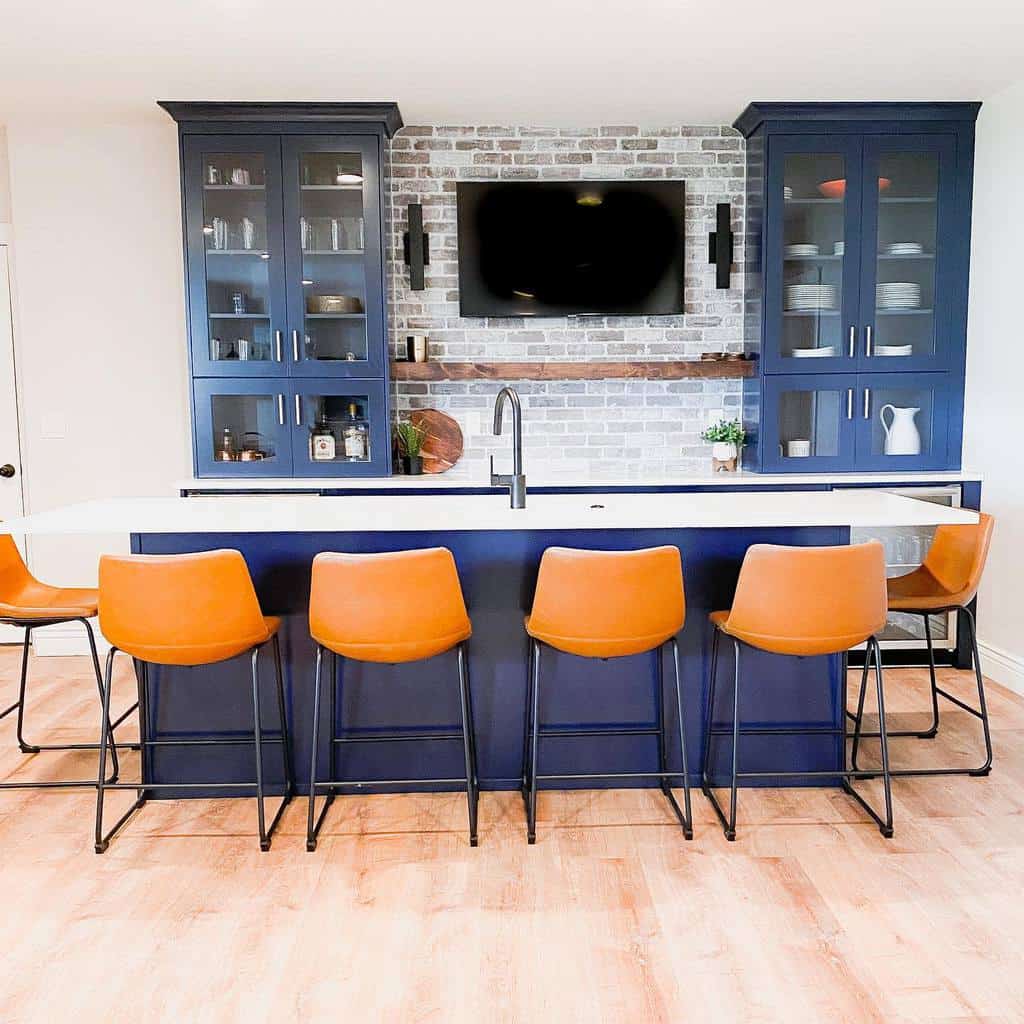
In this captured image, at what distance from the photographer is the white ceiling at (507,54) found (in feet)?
11.1

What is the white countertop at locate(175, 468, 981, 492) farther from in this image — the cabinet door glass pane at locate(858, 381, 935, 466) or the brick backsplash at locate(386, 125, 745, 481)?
the brick backsplash at locate(386, 125, 745, 481)

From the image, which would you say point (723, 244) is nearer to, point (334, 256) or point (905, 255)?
point (905, 255)

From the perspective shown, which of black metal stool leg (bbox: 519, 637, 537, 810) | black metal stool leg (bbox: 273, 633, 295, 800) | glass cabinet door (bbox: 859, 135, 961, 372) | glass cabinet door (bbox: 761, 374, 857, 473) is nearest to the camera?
black metal stool leg (bbox: 273, 633, 295, 800)

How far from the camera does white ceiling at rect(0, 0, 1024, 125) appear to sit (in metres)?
3.40

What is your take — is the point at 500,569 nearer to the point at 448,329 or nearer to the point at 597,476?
the point at 597,476

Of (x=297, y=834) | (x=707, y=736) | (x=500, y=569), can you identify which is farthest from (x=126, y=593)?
(x=707, y=736)

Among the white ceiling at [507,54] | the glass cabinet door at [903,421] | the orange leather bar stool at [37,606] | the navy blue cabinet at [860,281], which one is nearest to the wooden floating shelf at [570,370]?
the navy blue cabinet at [860,281]

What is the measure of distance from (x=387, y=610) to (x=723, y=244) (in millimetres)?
3088

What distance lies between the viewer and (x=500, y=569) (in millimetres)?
3113

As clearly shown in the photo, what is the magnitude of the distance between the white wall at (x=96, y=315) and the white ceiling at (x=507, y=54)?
0.87ft

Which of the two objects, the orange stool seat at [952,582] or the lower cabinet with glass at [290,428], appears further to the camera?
the lower cabinet with glass at [290,428]

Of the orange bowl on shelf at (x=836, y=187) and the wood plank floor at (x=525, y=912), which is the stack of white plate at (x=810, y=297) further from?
the wood plank floor at (x=525, y=912)

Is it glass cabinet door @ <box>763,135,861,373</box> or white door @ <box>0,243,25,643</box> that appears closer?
glass cabinet door @ <box>763,135,861,373</box>

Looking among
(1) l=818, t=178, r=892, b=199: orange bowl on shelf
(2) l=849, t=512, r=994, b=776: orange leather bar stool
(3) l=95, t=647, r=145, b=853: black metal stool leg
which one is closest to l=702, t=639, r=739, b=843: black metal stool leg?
(2) l=849, t=512, r=994, b=776: orange leather bar stool
